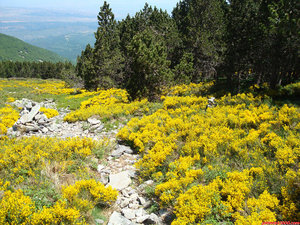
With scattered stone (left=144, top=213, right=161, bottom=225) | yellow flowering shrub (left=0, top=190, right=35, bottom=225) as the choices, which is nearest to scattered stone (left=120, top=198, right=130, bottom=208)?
scattered stone (left=144, top=213, right=161, bottom=225)

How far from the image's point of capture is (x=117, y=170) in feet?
22.3

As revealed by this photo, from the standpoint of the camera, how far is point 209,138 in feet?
23.4

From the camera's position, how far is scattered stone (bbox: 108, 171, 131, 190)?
5.79m

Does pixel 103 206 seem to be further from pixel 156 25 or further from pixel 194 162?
pixel 156 25

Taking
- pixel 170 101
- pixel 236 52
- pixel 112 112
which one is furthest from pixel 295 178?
pixel 236 52

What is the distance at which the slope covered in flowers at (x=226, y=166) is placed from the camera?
4.07m

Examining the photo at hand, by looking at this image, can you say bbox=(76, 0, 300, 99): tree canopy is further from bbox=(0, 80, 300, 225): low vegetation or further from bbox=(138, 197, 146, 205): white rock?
bbox=(138, 197, 146, 205): white rock

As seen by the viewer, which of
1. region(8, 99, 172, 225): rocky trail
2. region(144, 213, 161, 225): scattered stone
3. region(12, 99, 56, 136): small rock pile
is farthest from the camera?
region(12, 99, 56, 136): small rock pile

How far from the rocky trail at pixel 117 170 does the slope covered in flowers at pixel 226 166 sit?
0.44m

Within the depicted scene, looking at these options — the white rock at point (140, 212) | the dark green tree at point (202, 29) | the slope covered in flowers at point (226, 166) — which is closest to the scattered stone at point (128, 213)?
the white rock at point (140, 212)

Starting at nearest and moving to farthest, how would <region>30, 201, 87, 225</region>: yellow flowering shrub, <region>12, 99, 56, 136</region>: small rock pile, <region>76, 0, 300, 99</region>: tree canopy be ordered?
<region>30, 201, 87, 225</region>: yellow flowering shrub < <region>12, 99, 56, 136</region>: small rock pile < <region>76, 0, 300, 99</region>: tree canopy

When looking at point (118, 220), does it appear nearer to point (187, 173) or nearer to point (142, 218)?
point (142, 218)

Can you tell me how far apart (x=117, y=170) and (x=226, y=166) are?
3.75 m

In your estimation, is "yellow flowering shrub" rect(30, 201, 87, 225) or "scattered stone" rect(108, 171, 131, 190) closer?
"yellow flowering shrub" rect(30, 201, 87, 225)
